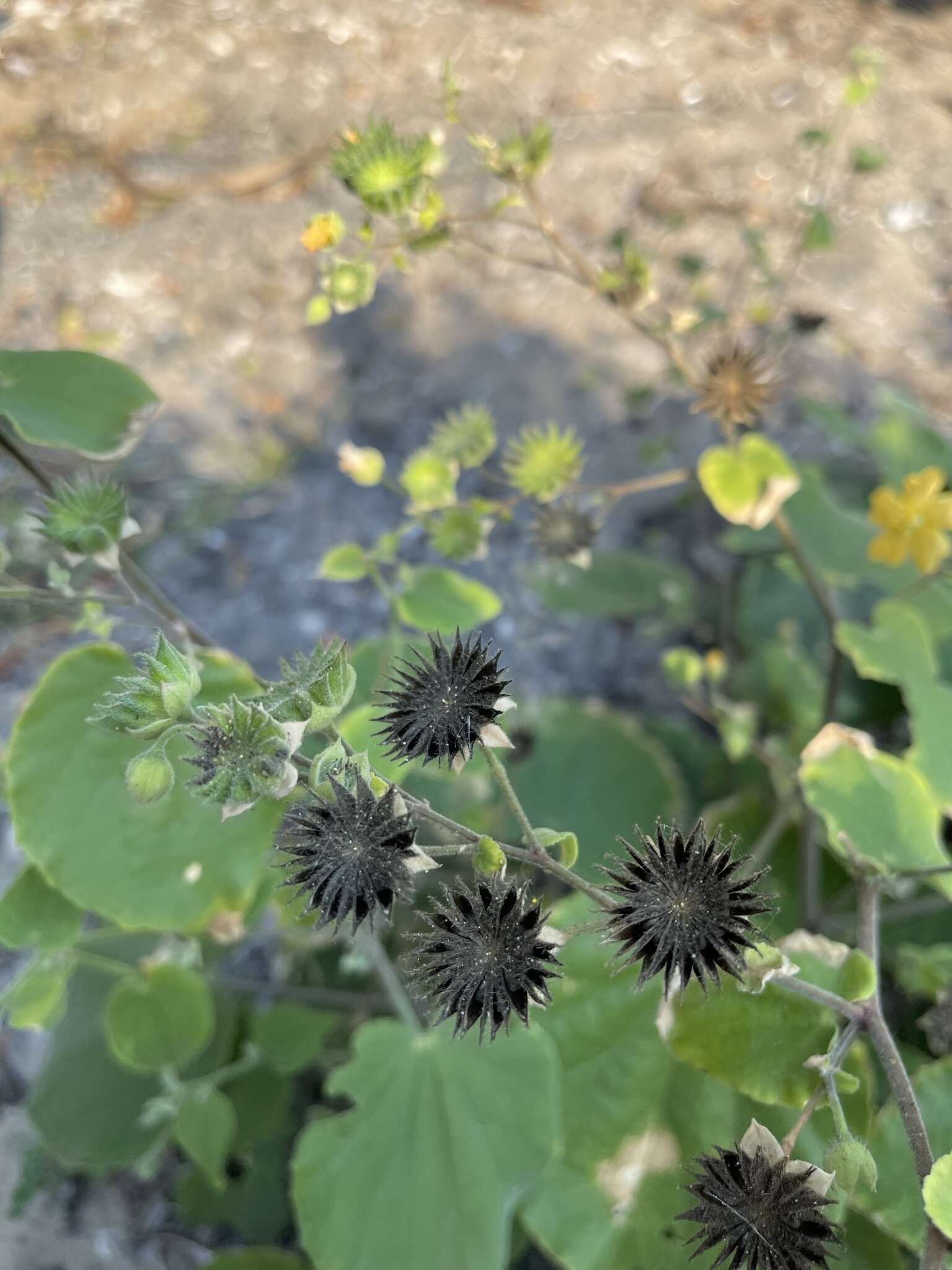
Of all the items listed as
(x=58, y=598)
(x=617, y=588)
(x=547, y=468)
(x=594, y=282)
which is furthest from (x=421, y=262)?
(x=58, y=598)

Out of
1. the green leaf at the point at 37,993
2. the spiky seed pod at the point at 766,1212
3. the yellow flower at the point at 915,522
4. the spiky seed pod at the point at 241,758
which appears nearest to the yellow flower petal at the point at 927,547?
the yellow flower at the point at 915,522

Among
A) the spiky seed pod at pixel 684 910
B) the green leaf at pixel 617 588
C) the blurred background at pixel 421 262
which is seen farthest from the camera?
the blurred background at pixel 421 262

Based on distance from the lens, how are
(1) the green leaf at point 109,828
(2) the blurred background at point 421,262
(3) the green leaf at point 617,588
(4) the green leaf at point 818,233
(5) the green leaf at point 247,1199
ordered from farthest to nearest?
1. (2) the blurred background at point 421,262
2. (3) the green leaf at point 617,588
3. (4) the green leaf at point 818,233
4. (5) the green leaf at point 247,1199
5. (1) the green leaf at point 109,828

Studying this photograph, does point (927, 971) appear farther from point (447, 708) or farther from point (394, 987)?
point (447, 708)

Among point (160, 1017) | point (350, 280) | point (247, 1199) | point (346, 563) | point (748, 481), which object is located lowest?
point (247, 1199)

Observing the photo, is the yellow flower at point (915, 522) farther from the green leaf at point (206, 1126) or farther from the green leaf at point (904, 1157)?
the green leaf at point (206, 1126)

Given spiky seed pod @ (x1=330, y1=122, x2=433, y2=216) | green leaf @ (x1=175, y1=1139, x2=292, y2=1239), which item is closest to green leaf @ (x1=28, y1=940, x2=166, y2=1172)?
green leaf @ (x1=175, y1=1139, x2=292, y2=1239)

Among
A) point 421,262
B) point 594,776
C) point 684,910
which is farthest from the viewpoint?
point 421,262
